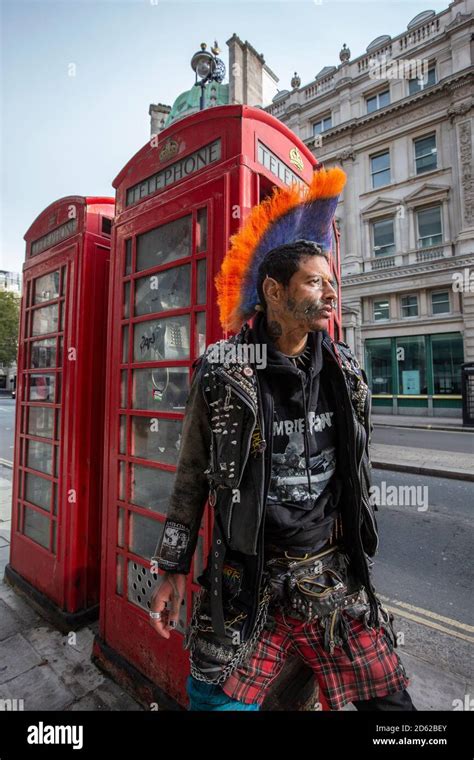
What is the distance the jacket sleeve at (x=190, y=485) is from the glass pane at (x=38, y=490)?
7.30 ft

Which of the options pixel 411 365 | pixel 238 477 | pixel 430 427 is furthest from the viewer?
pixel 411 365

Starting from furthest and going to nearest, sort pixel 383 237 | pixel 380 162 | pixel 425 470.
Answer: pixel 380 162
pixel 383 237
pixel 425 470

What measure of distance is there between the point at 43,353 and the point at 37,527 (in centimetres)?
159

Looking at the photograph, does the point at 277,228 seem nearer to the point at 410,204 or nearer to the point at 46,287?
the point at 46,287

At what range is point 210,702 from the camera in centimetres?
135

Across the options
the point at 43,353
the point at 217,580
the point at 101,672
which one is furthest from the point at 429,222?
the point at 101,672

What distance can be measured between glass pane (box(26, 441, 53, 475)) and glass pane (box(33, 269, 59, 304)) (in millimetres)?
1356

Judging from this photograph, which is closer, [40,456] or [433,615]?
[433,615]

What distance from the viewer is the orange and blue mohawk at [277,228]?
5.20ft

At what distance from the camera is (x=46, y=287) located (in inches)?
135

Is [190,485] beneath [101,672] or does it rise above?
above

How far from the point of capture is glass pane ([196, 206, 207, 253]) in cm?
208
